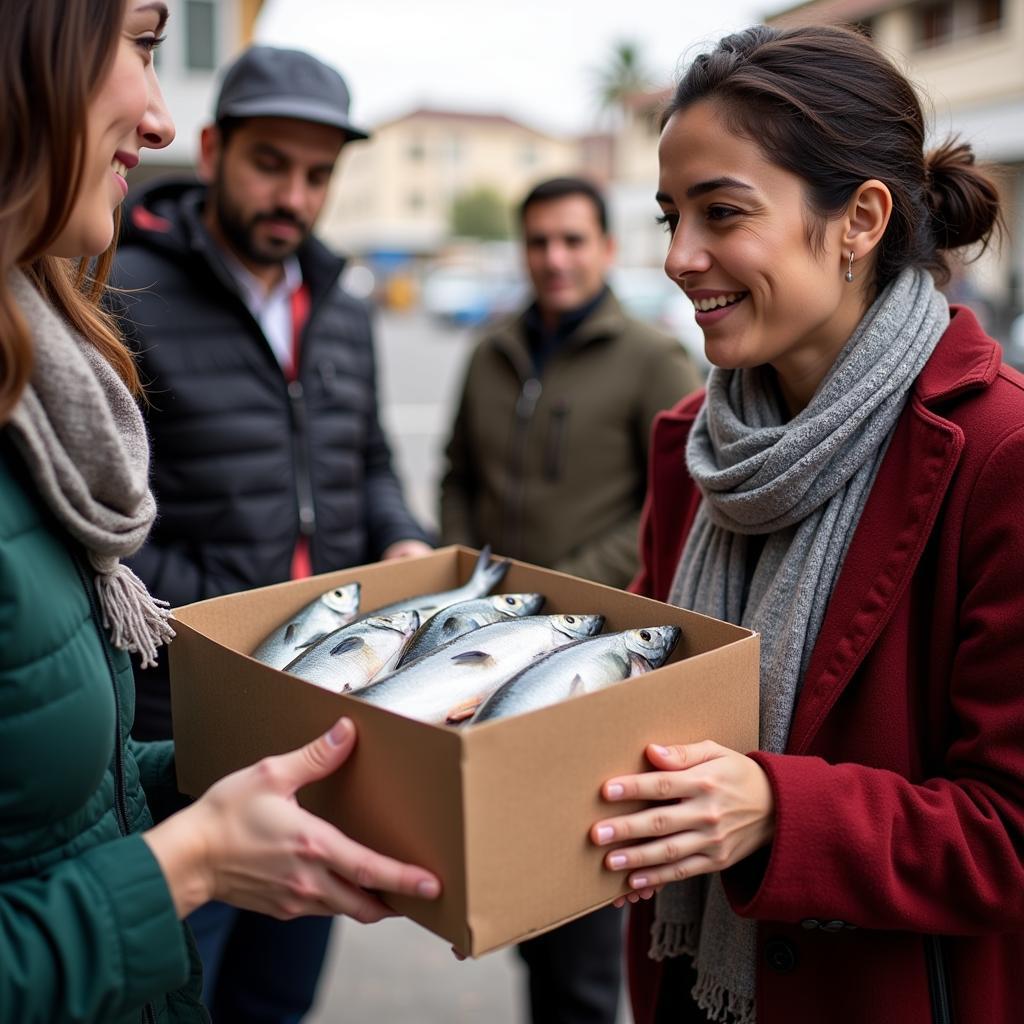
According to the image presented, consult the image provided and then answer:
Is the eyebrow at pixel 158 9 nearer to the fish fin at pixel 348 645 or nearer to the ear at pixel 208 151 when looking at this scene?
A: the fish fin at pixel 348 645

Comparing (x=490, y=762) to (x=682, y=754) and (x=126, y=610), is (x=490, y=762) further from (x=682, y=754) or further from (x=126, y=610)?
(x=126, y=610)

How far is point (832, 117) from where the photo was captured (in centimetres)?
180

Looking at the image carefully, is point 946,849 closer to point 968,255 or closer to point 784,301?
point 784,301

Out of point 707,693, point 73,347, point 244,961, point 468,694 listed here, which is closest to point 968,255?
point 707,693

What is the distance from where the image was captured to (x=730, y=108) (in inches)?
71.1

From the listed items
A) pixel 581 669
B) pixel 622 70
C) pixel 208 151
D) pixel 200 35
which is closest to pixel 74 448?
pixel 581 669

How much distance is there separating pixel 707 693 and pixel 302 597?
33.6 inches

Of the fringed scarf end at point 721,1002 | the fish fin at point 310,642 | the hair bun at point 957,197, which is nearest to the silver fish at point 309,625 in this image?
the fish fin at point 310,642

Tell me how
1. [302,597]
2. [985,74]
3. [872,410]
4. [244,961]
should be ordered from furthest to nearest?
[985,74], [244,961], [302,597], [872,410]

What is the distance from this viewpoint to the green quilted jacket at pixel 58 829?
1.23 m

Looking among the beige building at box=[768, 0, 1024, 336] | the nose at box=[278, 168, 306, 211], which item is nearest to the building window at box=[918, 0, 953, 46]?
the beige building at box=[768, 0, 1024, 336]

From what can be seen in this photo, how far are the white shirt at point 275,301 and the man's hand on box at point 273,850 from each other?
2.05 metres

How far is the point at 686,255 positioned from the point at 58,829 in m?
1.35

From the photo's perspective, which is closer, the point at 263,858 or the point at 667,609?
the point at 263,858
